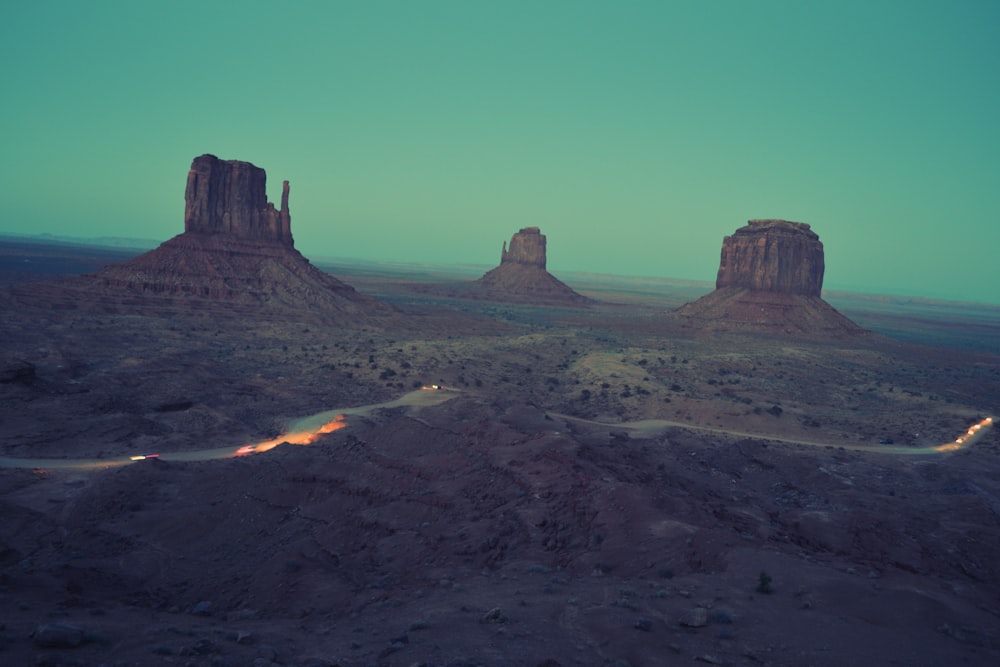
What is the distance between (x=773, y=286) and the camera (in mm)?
108688

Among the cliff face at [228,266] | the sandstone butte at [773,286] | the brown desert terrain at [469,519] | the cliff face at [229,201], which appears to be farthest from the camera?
the sandstone butte at [773,286]

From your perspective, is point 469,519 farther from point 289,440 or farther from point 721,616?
point 289,440

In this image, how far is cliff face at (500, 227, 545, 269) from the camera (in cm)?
16825

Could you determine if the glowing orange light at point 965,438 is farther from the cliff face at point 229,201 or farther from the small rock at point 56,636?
the cliff face at point 229,201

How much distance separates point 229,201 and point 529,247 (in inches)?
3710

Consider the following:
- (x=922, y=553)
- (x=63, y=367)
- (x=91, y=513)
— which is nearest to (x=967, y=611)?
(x=922, y=553)

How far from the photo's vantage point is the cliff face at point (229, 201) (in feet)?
278

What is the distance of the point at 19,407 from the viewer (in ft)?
106

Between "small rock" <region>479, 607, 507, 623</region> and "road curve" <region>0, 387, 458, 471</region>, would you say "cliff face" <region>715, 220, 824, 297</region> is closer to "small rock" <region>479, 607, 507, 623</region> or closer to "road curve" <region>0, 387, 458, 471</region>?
"road curve" <region>0, 387, 458, 471</region>

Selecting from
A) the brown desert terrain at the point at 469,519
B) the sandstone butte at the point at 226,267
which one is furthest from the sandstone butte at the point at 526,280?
the brown desert terrain at the point at 469,519

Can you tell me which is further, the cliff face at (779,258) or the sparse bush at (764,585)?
the cliff face at (779,258)

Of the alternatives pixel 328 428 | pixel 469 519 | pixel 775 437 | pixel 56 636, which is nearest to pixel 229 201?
pixel 328 428

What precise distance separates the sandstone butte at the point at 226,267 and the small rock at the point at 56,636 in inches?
2688

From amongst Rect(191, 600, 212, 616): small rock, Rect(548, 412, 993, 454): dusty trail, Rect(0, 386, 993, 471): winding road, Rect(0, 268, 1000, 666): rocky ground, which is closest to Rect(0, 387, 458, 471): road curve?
Rect(0, 386, 993, 471): winding road
